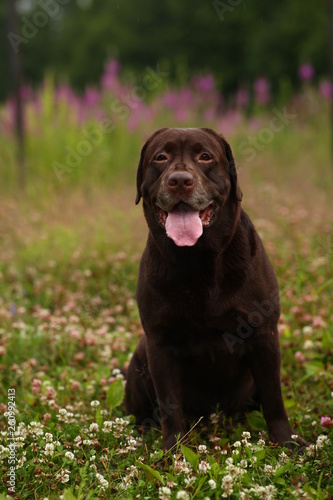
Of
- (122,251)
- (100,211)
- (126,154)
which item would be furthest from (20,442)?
(126,154)

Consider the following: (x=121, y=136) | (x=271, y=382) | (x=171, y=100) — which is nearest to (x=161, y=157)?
(x=271, y=382)

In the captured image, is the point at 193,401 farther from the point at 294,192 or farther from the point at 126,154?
the point at 126,154

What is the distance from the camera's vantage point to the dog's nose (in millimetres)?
2754

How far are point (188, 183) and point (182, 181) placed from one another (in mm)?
27

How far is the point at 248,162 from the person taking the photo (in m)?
9.73

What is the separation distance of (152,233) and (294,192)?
17.4ft

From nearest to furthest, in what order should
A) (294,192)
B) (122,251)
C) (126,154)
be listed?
1. (122,251)
2. (294,192)
3. (126,154)

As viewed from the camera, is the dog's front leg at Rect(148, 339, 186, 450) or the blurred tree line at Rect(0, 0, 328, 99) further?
the blurred tree line at Rect(0, 0, 328, 99)

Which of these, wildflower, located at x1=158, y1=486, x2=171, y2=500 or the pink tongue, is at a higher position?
the pink tongue

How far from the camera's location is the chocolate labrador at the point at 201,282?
287cm

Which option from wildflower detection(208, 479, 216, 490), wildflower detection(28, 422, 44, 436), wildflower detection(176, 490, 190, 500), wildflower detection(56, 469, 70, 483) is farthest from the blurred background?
wildflower detection(176, 490, 190, 500)

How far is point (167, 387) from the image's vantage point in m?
3.08

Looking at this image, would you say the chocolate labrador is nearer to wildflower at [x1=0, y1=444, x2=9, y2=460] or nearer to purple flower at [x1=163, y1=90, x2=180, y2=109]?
wildflower at [x1=0, y1=444, x2=9, y2=460]

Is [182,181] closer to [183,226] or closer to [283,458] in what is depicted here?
[183,226]
